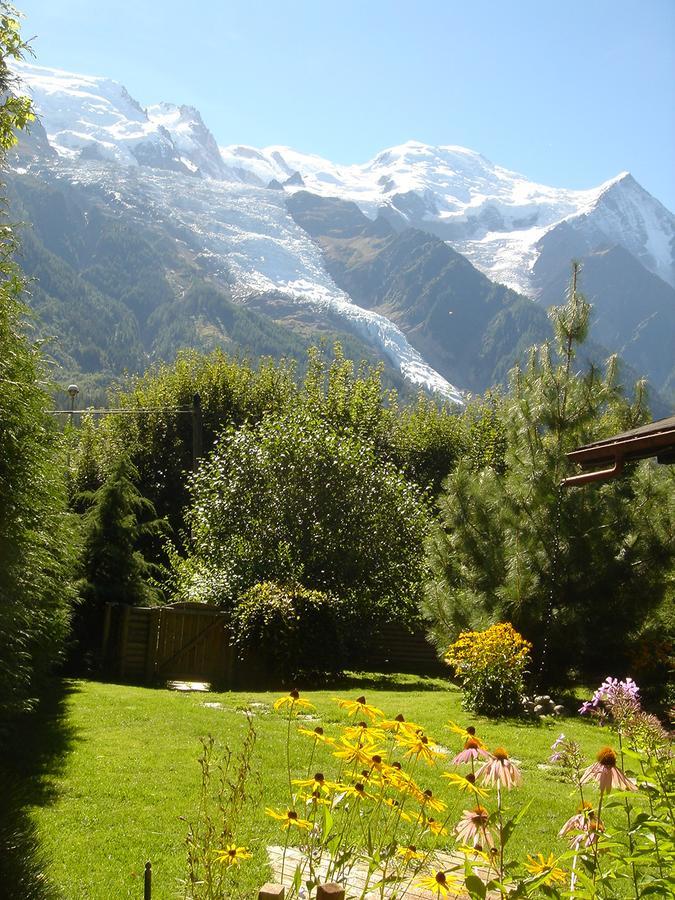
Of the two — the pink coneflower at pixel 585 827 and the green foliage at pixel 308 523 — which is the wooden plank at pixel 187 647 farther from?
the pink coneflower at pixel 585 827

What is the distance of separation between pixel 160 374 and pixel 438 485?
397 inches

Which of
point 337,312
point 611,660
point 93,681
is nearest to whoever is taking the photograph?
point 611,660

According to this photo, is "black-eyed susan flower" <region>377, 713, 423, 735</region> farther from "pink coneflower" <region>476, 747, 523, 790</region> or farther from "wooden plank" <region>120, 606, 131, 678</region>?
"wooden plank" <region>120, 606, 131, 678</region>

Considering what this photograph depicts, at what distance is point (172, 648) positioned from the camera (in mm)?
14812

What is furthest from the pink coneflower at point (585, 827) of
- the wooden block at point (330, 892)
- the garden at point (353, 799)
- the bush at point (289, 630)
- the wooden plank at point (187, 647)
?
the wooden plank at point (187, 647)

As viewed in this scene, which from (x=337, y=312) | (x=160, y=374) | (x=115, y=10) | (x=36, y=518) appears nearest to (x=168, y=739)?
(x=36, y=518)

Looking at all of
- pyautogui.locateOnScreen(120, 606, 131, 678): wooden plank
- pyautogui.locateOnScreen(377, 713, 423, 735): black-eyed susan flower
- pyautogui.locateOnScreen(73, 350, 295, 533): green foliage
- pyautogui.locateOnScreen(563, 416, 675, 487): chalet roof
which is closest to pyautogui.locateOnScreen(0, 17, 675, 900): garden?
pyautogui.locateOnScreen(377, 713, 423, 735): black-eyed susan flower

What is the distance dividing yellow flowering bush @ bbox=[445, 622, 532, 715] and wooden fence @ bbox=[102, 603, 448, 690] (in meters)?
4.82

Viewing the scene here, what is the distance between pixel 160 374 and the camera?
2722 cm

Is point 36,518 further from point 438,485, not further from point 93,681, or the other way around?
point 438,485

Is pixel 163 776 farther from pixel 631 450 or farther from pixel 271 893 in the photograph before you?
pixel 631 450

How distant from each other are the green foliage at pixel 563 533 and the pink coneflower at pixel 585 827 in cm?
917

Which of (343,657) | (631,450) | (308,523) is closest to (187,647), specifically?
(343,657)

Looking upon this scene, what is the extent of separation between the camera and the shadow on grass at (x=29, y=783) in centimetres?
292
